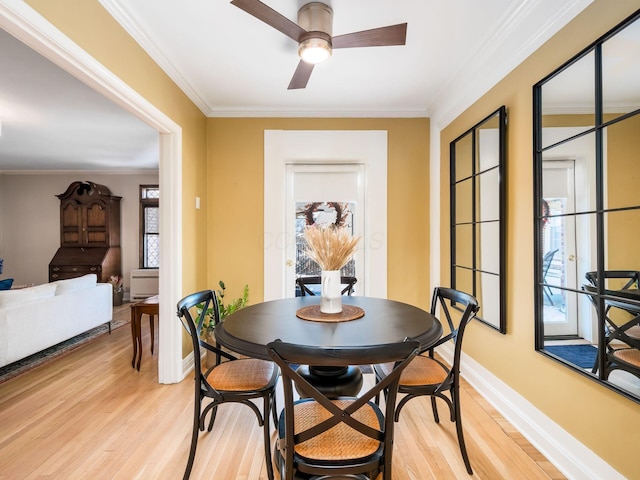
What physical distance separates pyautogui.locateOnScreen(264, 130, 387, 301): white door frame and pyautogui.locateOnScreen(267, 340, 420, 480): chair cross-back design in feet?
7.42

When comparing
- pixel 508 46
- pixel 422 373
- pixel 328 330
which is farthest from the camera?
pixel 508 46

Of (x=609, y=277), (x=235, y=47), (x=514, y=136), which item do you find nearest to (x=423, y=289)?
(x=514, y=136)

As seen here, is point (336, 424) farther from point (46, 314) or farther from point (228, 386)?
point (46, 314)

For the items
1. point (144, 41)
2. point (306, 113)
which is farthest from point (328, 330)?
point (306, 113)

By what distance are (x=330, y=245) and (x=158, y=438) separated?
1.57 meters

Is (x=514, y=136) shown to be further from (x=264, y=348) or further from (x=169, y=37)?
(x=169, y=37)

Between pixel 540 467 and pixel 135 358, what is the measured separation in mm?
3156

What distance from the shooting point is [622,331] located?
1.34 meters

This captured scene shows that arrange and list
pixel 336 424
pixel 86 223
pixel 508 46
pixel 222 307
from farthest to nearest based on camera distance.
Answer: pixel 86 223, pixel 222 307, pixel 508 46, pixel 336 424

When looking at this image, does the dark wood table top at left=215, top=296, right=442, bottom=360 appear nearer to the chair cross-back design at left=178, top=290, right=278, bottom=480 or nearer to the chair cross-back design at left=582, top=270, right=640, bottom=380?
the chair cross-back design at left=178, top=290, right=278, bottom=480

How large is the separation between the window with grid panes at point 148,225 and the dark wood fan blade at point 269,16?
5.60 metres

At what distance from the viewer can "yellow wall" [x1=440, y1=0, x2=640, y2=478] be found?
1.37 m

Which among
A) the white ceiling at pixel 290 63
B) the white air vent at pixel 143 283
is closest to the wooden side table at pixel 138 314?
the white ceiling at pixel 290 63

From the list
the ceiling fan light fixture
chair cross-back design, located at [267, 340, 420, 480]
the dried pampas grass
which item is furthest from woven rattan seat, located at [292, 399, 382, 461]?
the ceiling fan light fixture
